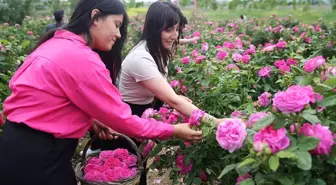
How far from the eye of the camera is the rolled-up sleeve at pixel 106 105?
1.35 meters

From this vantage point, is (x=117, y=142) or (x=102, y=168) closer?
(x=102, y=168)

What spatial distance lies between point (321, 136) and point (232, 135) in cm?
24

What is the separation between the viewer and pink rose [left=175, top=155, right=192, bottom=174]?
165 cm

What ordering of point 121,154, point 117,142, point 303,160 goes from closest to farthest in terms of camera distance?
point 303,160 < point 121,154 < point 117,142

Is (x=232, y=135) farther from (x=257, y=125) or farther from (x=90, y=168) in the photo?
(x=90, y=168)

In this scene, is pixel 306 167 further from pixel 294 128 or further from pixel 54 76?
pixel 54 76

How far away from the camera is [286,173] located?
106 centimetres

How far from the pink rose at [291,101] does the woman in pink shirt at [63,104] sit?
0.51 m

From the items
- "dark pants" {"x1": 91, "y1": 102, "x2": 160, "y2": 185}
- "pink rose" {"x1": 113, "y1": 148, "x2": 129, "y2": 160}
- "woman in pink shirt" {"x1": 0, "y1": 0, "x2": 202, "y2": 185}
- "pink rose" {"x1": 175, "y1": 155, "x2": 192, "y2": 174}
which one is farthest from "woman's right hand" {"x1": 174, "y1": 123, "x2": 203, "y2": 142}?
"dark pants" {"x1": 91, "y1": 102, "x2": 160, "y2": 185}

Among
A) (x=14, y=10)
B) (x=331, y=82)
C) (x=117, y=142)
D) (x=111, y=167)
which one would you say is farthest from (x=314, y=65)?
(x=14, y=10)

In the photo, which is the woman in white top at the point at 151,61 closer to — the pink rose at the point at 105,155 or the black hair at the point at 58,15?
the pink rose at the point at 105,155

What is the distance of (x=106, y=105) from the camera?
54.6 inches

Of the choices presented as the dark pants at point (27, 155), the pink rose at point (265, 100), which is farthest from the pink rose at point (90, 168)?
the pink rose at point (265, 100)

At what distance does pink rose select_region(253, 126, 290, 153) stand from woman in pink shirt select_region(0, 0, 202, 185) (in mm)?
450
